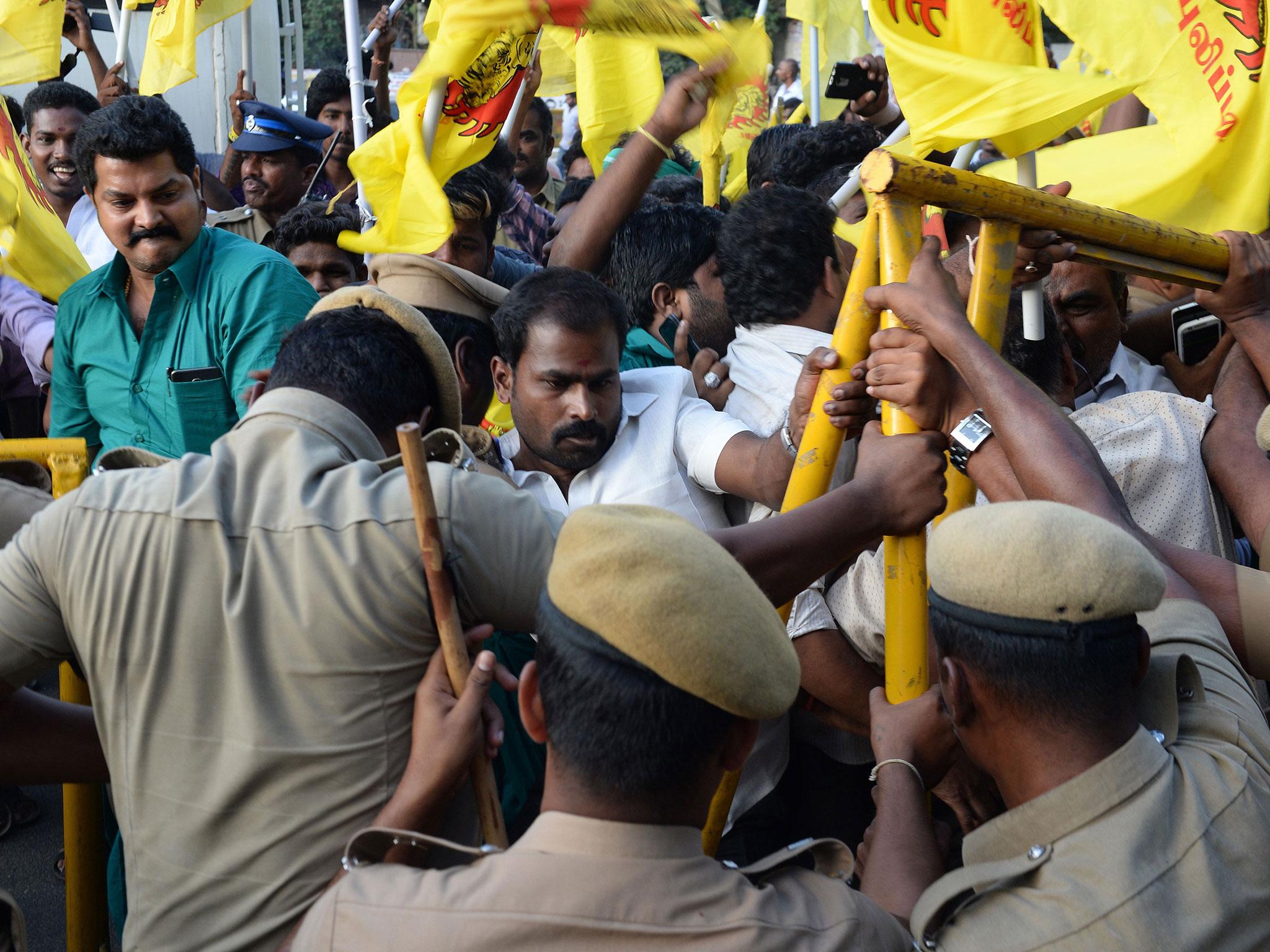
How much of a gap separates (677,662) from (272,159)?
4.90 m

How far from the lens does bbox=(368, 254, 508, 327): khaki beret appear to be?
3.27m

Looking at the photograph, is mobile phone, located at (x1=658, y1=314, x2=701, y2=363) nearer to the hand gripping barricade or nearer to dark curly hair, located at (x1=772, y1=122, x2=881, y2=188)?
dark curly hair, located at (x1=772, y1=122, x2=881, y2=188)

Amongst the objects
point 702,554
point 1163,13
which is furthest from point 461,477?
point 1163,13

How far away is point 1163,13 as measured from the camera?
2953 mm

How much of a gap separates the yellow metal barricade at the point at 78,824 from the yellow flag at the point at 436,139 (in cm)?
101

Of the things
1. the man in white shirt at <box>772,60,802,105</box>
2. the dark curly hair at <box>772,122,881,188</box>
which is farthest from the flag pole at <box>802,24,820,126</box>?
the man in white shirt at <box>772,60,802,105</box>

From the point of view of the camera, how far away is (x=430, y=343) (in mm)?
2080

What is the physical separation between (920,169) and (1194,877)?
3.56 ft

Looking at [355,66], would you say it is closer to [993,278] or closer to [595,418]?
[595,418]

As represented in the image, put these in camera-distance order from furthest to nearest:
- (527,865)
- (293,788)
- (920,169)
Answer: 1. (920,169)
2. (293,788)
3. (527,865)

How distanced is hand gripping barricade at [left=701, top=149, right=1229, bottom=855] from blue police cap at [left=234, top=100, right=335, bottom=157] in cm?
422

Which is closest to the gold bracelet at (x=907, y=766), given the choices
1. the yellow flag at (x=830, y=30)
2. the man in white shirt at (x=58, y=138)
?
the yellow flag at (x=830, y=30)

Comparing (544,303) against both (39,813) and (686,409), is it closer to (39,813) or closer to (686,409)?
(686,409)

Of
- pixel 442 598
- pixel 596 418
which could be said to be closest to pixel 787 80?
pixel 596 418
